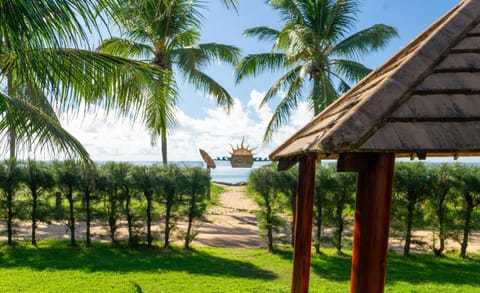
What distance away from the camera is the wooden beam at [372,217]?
1797 millimetres

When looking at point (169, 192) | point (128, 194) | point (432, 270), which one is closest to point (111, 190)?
point (128, 194)

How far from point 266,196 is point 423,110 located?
775 centimetres

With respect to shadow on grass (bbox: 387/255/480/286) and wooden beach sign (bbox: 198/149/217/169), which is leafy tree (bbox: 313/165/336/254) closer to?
shadow on grass (bbox: 387/255/480/286)

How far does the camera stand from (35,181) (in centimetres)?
923

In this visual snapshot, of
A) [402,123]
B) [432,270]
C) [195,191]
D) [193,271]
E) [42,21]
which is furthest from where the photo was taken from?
[195,191]

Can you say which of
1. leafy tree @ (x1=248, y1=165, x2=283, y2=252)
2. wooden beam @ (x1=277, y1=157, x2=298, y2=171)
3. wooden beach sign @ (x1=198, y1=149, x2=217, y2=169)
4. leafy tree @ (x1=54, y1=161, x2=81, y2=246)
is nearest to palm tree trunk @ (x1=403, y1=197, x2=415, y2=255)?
leafy tree @ (x1=248, y1=165, x2=283, y2=252)

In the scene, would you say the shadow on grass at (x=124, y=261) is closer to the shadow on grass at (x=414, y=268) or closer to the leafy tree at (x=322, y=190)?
the shadow on grass at (x=414, y=268)

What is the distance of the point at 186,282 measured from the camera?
21.5 feet

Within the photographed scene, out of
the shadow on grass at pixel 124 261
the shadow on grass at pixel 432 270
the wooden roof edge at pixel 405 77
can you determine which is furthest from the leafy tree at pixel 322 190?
the wooden roof edge at pixel 405 77

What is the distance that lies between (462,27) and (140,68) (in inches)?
158

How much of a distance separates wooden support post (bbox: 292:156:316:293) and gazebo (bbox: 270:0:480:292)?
0.83m

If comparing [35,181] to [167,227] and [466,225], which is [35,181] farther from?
[466,225]

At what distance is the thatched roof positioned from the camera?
154 cm

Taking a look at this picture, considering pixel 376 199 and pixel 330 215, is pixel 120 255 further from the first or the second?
pixel 376 199
